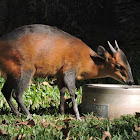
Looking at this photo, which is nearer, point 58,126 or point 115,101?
point 58,126

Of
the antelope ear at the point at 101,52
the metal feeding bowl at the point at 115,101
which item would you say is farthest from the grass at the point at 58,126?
the antelope ear at the point at 101,52

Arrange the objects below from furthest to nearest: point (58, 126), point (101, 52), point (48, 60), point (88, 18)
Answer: point (88, 18)
point (101, 52)
point (48, 60)
point (58, 126)

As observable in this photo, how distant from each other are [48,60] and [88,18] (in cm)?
430

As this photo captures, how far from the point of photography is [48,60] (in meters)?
4.65

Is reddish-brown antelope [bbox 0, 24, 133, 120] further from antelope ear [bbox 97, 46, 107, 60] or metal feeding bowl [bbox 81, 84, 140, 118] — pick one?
metal feeding bowl [bbox 81, 84, 140, 118]

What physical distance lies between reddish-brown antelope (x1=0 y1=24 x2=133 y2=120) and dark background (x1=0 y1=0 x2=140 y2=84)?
8.12 ft

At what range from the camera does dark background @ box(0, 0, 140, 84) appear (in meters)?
8.24

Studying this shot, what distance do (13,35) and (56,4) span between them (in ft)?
12.7

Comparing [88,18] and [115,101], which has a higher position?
[88,18]

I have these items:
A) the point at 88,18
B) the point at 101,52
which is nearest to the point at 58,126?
the point at 101,52

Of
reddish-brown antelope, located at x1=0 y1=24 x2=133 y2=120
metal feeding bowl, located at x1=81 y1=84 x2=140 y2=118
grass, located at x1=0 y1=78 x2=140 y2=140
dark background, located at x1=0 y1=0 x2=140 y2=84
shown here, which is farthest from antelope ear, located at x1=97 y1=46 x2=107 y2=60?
dark background, located at x1=0 y1=0 x2=140 y2=84

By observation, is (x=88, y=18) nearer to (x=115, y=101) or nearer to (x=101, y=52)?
(x=101, y=52)

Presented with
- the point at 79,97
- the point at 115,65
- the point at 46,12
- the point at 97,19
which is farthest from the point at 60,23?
the point at 115,65

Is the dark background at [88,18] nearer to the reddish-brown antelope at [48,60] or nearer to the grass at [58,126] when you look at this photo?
the reddish-brown antelope at [48,60]
